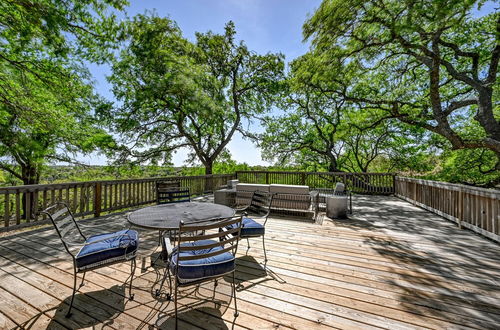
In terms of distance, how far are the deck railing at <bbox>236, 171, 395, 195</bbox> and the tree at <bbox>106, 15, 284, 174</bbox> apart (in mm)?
2705

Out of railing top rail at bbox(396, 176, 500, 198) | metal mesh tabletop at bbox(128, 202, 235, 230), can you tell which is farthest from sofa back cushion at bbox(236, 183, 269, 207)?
railing top rail at bbox(396, 176, 500, 198)

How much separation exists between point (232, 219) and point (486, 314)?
249 centimetres

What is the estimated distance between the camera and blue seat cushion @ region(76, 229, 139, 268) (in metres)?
1.96

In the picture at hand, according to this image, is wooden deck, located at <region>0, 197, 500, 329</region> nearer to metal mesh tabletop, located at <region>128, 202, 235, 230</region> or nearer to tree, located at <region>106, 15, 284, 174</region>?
metal mesh tabletop, located at <region>128, 202, 235, 230</region>

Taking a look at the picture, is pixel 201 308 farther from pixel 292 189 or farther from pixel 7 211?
pixel 7 211

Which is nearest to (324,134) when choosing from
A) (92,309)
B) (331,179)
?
(331,179)

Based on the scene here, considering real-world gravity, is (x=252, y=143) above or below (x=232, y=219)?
above

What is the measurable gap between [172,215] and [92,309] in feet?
3.58

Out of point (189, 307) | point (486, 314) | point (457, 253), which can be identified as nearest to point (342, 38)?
point (457, 253)

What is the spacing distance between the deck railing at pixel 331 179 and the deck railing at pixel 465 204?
111 inches

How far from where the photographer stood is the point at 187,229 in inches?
66.5

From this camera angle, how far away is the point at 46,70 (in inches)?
218

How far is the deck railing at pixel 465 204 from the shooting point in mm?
3709

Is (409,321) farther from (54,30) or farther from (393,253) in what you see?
(54,30)
